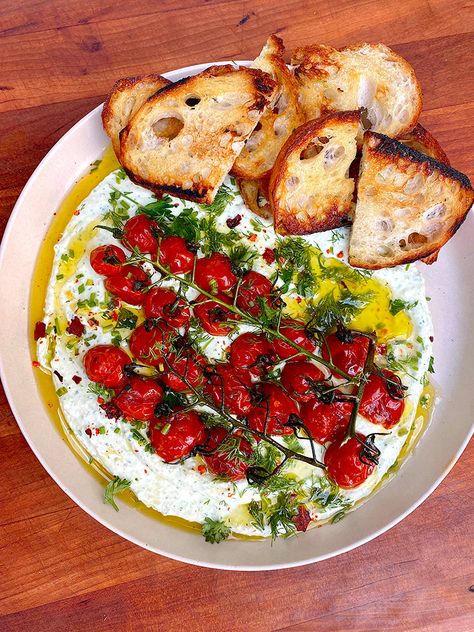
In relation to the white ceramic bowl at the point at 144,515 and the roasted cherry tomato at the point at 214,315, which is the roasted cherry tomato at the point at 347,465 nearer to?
the white ceramic bowl at the point at 144,515

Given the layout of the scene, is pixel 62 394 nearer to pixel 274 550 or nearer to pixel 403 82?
pixel 274 550

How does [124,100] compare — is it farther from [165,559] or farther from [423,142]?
[165,559]

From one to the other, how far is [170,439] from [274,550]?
57 cm

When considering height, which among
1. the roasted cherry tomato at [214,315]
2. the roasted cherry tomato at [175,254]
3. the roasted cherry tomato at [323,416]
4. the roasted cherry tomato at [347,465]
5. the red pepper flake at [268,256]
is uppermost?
the roasted cherry tomato at [175,254]

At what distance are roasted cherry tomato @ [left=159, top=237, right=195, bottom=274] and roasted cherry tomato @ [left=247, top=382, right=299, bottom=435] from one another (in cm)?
53

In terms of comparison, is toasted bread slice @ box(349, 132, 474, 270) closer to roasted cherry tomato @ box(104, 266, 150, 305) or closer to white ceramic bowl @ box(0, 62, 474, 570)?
white ceramic bowl @ box(0, 62, 474, 570)

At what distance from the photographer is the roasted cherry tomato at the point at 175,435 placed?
1962 millimetres

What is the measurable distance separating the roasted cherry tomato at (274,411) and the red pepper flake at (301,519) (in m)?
0.31

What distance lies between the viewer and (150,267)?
203 centimetres

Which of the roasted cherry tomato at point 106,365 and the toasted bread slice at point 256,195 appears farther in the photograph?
the toasted bread slice at point 256,195

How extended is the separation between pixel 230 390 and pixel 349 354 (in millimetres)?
437

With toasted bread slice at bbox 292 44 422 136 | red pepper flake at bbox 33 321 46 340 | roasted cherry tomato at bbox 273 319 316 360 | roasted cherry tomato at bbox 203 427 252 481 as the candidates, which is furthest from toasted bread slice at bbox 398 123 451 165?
red pepper flake at bbox 33 321 46 340

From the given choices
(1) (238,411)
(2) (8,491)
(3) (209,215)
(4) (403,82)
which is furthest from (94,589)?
(4) (403,82)

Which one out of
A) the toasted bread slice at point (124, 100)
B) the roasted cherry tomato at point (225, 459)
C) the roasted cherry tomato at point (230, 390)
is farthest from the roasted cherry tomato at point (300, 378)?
the toasted bread slice at point (124, 100)
